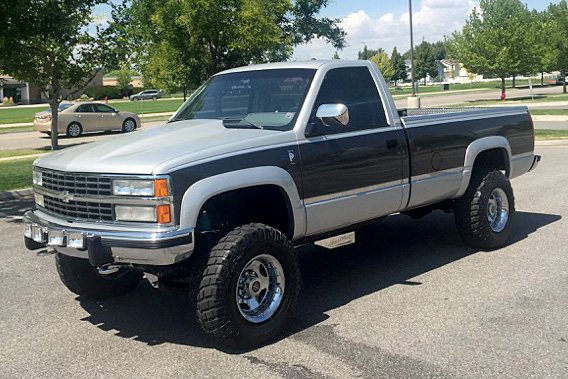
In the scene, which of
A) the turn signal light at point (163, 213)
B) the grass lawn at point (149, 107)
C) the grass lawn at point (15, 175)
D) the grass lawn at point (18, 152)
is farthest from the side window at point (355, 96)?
the grass lawn at point (149, 107)

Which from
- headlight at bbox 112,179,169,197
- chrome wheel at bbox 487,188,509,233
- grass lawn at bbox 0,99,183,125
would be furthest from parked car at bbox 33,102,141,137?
headlight at bbox 112,179,169,197

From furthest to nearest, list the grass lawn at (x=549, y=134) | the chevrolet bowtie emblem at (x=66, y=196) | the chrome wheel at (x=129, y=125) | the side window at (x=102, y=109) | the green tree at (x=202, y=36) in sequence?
1. the chrome wheel at (x=129, y=125)
2. the side window at (x=102, y=109)
3. the grass lawn at (x=549, y=134)
4. the green tree at (x=202, y=36)
5. the chevrolet bowtie emblem at (x=66, y=196)

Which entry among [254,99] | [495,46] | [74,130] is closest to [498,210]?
[254,99]

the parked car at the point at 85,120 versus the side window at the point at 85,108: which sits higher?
the side window at the point at 85,108

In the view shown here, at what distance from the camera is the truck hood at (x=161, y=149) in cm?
438

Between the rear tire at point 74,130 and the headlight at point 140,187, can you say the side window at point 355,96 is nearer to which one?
the headlight at point 140,187

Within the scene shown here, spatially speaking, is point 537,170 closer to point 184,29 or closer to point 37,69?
point 184,29

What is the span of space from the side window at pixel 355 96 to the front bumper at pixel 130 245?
5.67 ft

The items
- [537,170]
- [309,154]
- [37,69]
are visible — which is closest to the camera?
[309,154]

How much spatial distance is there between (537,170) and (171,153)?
10310mm

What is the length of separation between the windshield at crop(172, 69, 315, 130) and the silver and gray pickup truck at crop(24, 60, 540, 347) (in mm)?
15

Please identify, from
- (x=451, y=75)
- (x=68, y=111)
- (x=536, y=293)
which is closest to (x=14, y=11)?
(x=536, y=293)

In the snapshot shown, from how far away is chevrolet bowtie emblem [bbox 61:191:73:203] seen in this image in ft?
15.4

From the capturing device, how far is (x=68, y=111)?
28.2 meters
